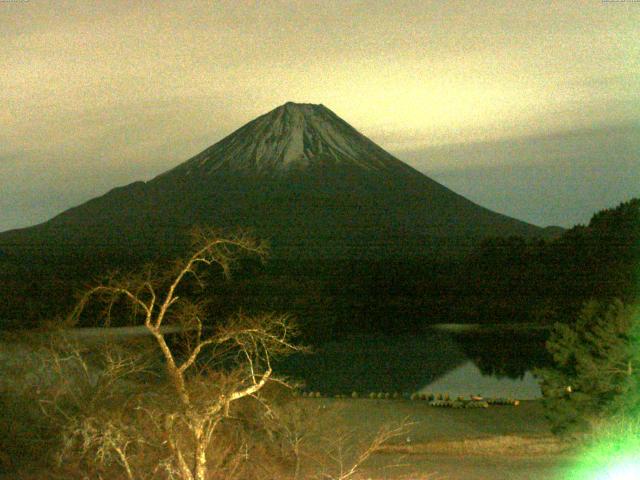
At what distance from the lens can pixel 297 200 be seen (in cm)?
6025

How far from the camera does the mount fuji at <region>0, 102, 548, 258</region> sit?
5391 centimetres

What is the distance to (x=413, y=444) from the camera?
1038 cm

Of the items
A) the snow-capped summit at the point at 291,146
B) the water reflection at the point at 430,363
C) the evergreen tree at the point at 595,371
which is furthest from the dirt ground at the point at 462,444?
the snow-capped summit at the point at 291,146

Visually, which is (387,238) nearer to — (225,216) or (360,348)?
(225,216)

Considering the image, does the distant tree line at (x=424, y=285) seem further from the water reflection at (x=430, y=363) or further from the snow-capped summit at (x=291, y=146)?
the snow-capped summit at (x=291, y=146)

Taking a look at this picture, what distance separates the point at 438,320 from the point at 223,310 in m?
9.18

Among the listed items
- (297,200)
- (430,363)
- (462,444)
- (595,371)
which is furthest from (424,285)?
(595,371)

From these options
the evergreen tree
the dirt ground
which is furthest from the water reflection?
the evergreen tree

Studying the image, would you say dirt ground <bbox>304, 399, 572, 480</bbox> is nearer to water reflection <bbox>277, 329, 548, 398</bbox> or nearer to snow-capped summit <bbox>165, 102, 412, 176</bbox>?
water reflection <bbox>277, 329, 548, 398</bbox>

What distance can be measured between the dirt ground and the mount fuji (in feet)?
120

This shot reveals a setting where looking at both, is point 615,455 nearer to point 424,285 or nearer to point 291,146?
point 424,285

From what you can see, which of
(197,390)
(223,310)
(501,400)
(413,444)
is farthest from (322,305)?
(197,390)

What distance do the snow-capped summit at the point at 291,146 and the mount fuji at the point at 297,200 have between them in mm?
69

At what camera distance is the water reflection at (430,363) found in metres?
20.2
